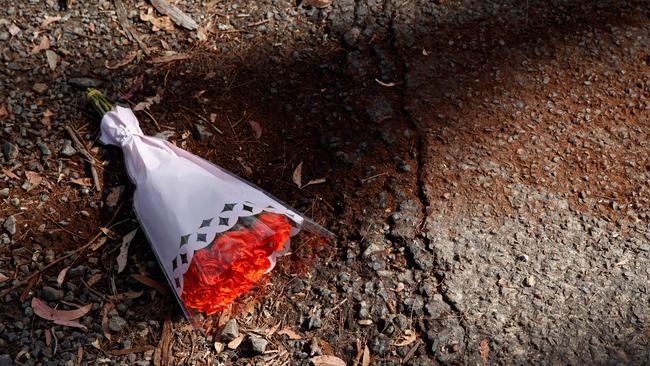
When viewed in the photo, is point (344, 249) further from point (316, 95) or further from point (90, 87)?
point (90, 87)

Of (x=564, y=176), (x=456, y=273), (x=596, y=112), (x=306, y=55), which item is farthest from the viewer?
(x=306, y=55)

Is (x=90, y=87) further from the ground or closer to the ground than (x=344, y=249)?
further from the ground

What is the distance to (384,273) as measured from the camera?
2766 mm

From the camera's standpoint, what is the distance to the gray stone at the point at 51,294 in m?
2.69

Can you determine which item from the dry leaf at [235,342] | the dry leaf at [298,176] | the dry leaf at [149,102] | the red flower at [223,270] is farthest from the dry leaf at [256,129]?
the dry leaf at [235,342]

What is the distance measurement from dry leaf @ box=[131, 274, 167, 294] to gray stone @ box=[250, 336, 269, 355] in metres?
0.42

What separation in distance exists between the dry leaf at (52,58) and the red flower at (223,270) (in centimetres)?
137

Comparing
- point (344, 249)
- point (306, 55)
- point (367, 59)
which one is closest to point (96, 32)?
point (306, 55)

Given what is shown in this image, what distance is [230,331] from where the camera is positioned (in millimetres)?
2627

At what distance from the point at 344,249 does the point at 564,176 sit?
3.29 feet

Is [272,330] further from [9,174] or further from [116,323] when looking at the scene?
[9,174]

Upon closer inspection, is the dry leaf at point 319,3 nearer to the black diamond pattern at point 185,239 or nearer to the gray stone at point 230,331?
the black diamond pattern at point 185,239

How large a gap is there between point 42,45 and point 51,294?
1344mm

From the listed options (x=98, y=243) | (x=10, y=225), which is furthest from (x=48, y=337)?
(x=10, y=225)
